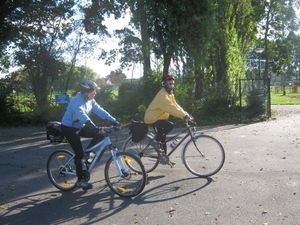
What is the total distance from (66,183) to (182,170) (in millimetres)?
2281

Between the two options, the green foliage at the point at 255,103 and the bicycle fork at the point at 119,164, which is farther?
the green foliage at the point at 255,103

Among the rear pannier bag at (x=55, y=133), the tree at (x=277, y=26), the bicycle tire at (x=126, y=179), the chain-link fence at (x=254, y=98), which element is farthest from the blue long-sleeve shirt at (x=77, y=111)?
the tree at (x=277, y=26)

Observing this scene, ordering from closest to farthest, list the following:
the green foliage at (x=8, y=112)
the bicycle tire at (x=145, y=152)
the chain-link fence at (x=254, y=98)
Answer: the bicycle tire at (x=145, y=152) → the chain-link fence at (x=254, y=98) → the green foliage at (x=8, y=112)

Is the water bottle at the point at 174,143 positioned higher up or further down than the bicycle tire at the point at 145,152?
higher up

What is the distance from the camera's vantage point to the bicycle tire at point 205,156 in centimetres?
696

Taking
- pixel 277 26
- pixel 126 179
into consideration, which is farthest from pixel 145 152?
pixel 277 26

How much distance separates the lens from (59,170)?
256 inches

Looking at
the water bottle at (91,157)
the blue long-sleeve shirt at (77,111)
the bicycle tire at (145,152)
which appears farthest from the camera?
the bicycle tire at (145,152)

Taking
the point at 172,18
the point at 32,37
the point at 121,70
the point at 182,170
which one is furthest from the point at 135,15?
the point at 182,170

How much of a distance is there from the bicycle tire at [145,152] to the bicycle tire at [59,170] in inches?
53.5

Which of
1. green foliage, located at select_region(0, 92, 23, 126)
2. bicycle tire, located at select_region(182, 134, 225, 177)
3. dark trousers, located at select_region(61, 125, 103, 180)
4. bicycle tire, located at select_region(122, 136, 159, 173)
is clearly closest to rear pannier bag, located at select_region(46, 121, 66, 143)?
dark trousers, located at select_region(61, 125, 103, 180)

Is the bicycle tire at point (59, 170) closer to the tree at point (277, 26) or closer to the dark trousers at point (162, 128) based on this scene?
the dark trousers at point (162, 128)

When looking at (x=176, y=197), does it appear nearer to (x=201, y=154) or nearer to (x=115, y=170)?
(x=115, y=170)

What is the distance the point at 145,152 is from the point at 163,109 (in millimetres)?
996
